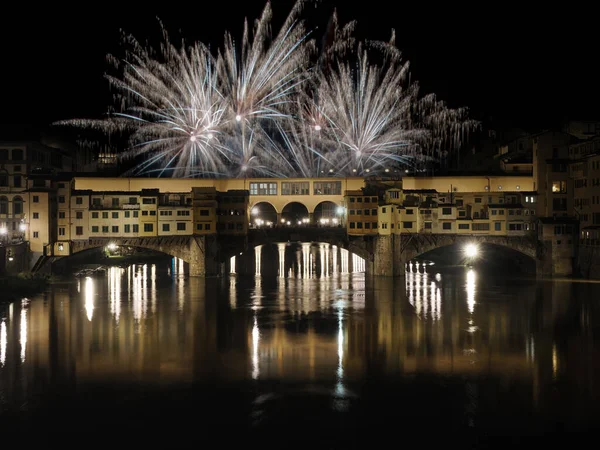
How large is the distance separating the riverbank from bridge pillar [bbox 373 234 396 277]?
991 inches

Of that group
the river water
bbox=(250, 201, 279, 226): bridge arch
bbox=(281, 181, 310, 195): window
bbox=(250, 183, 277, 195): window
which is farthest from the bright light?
bbox=(250, 201, 279, 226): bridge arch

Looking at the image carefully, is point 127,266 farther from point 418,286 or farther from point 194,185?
point 418,286

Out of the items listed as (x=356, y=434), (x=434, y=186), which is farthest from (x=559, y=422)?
(x=434, y=186)

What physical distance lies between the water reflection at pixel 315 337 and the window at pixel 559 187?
9601mm

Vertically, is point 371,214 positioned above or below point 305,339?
above

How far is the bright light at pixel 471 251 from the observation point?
200 ft

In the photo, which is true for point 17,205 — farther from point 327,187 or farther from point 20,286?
point 327,187

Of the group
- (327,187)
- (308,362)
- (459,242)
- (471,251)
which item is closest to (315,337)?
(308,362)

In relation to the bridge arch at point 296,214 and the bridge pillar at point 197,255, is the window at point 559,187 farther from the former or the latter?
the bridge pillar at point 197,255

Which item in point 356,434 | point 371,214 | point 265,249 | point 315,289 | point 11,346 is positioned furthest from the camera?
point 265,249

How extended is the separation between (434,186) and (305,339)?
97.0 ft

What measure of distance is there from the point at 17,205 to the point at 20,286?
15.2 meters

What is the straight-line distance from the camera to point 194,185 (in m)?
55.1

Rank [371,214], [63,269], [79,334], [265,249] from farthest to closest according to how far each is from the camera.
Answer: [265,249] < [63,269] < [371,214] < [79,334]
